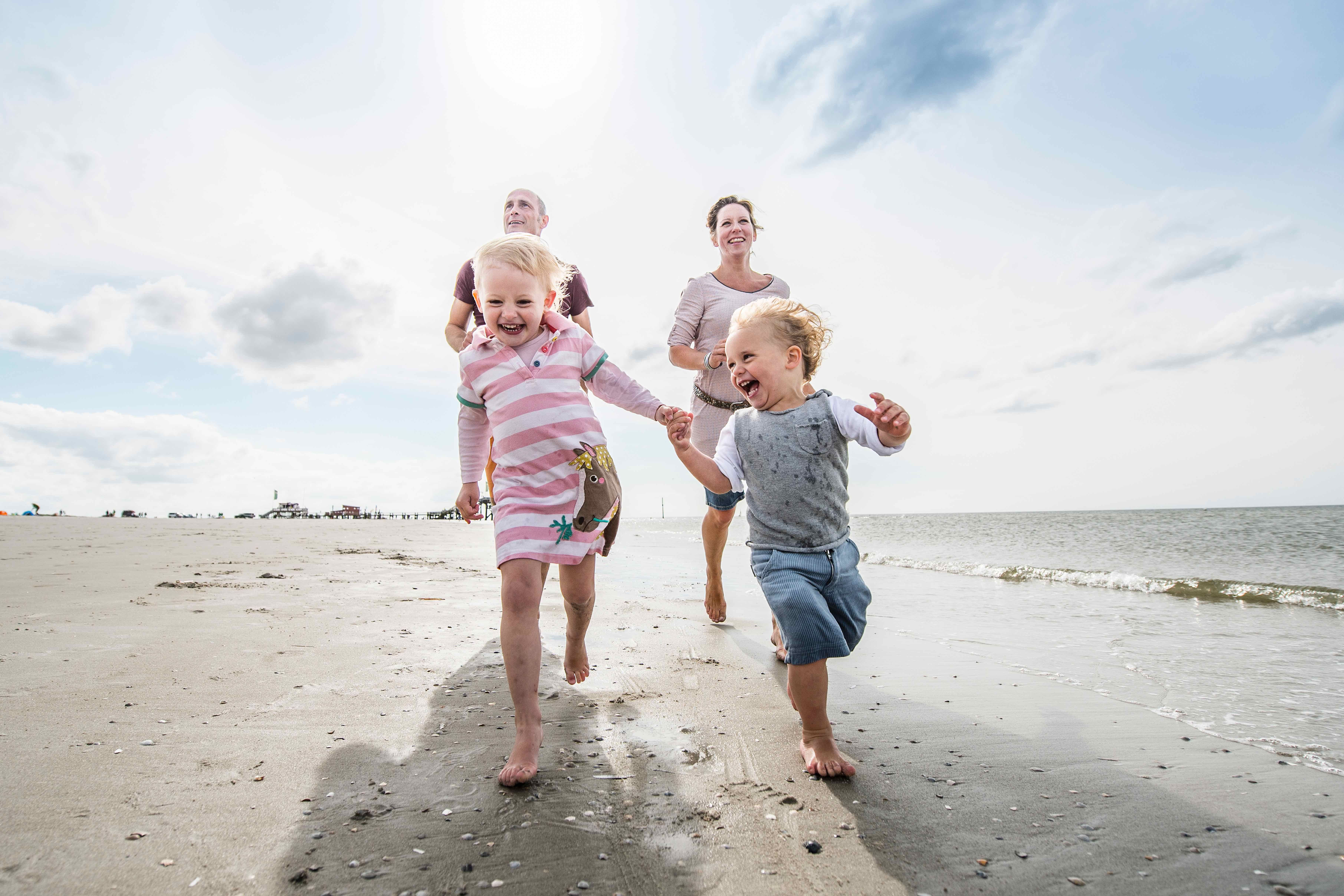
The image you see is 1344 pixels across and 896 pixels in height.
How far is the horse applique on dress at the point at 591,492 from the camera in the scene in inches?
91.8

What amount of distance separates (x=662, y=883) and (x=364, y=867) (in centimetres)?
65

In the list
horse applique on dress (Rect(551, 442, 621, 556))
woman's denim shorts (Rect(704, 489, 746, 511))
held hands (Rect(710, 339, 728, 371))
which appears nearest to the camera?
horse applique on dress (Rect(551, 442, 621, 556))

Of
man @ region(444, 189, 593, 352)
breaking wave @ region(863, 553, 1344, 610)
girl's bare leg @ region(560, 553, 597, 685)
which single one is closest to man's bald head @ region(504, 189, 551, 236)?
man @ region(444, 189, 593, 352)

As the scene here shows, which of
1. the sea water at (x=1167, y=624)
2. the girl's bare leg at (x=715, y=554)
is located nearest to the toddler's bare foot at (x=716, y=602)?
the girl's bare leg at (x=715, y=554)

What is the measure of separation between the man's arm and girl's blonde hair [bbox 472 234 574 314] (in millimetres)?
845

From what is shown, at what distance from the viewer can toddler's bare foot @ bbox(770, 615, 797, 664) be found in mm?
3342

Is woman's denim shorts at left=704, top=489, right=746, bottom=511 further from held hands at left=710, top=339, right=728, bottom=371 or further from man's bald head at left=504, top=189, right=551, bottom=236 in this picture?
man's bald head at left=504, top=189, right=551, bottom=236

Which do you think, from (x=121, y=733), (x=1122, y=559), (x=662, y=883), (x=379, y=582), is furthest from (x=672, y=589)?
(x=1122, y=559)

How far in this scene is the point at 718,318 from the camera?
13.3 feet

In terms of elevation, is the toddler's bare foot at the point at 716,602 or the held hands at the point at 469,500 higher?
the held hands at the point at 469,500

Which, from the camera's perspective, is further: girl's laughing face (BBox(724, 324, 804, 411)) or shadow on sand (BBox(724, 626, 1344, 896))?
girl's laughing face (BBox(724, 324, 804, 411))

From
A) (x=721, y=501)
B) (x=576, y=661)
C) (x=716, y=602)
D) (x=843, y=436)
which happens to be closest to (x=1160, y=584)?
(x=716, y=602)

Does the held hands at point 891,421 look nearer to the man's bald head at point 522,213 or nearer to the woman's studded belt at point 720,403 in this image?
the woman's studded belt at point 720,403

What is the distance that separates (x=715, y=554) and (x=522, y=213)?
2.43 meters
